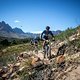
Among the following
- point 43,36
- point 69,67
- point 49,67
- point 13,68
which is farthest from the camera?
point 43,36

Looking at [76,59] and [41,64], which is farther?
[41,64]

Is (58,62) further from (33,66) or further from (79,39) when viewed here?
(79,39)

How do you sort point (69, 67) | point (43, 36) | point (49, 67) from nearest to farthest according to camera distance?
point (69, 67) → point (49, 67) → point (43, 36)

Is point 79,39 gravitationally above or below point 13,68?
above

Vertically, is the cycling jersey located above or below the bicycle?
above

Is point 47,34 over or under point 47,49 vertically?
over

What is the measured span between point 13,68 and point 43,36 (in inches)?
110

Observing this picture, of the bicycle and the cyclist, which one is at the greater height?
the cyclist

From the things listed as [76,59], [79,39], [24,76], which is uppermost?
[79,39]

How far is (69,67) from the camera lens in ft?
33.9

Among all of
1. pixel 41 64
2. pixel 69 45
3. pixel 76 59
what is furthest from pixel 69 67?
pixel 69 45

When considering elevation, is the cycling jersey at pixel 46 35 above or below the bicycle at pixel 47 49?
above

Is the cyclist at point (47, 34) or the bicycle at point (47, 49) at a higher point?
the cyclist at point (47, 34)

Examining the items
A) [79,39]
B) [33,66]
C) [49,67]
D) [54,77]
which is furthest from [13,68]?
[79,39]
